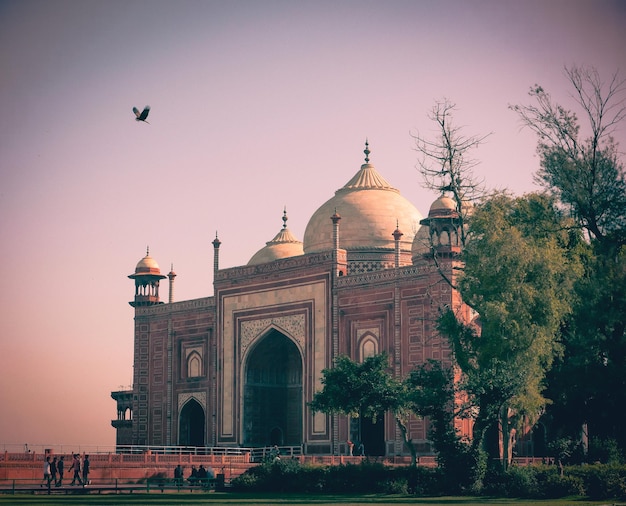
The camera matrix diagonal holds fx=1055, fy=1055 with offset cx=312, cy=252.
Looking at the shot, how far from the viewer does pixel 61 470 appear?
24375mm

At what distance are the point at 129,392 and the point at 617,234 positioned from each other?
26.2 metres

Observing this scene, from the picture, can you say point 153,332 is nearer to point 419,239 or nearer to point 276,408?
point 276,408

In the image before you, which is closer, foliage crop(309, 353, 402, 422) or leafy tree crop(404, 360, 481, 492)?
leafy tree crop(404, 360, 481, 492)

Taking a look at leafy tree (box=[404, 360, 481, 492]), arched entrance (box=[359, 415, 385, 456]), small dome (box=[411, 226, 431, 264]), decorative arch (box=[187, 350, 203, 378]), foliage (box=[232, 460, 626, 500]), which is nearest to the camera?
foliage (box=[232, 460, 626, 500])

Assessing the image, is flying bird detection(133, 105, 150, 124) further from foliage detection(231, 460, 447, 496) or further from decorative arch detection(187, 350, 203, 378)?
decorative arch detection(187, 350, 203, 378)

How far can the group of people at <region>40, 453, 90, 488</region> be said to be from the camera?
24.2 metres

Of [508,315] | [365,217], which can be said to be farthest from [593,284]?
[365,217]

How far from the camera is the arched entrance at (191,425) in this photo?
127 ft

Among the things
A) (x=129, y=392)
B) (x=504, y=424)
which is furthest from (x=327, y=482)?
(x=129, y=392)

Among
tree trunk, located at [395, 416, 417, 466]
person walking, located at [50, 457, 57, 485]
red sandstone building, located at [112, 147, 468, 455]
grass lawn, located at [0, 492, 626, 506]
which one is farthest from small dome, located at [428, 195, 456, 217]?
person walking, located at [50, 457, 57, 485]

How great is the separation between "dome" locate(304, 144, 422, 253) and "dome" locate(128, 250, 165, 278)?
6.06 metres

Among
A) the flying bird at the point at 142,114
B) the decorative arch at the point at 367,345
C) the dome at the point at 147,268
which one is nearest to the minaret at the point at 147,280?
the dome at the point at 147,268

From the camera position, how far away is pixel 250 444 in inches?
1416

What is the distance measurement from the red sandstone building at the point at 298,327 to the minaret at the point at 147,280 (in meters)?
0.05
